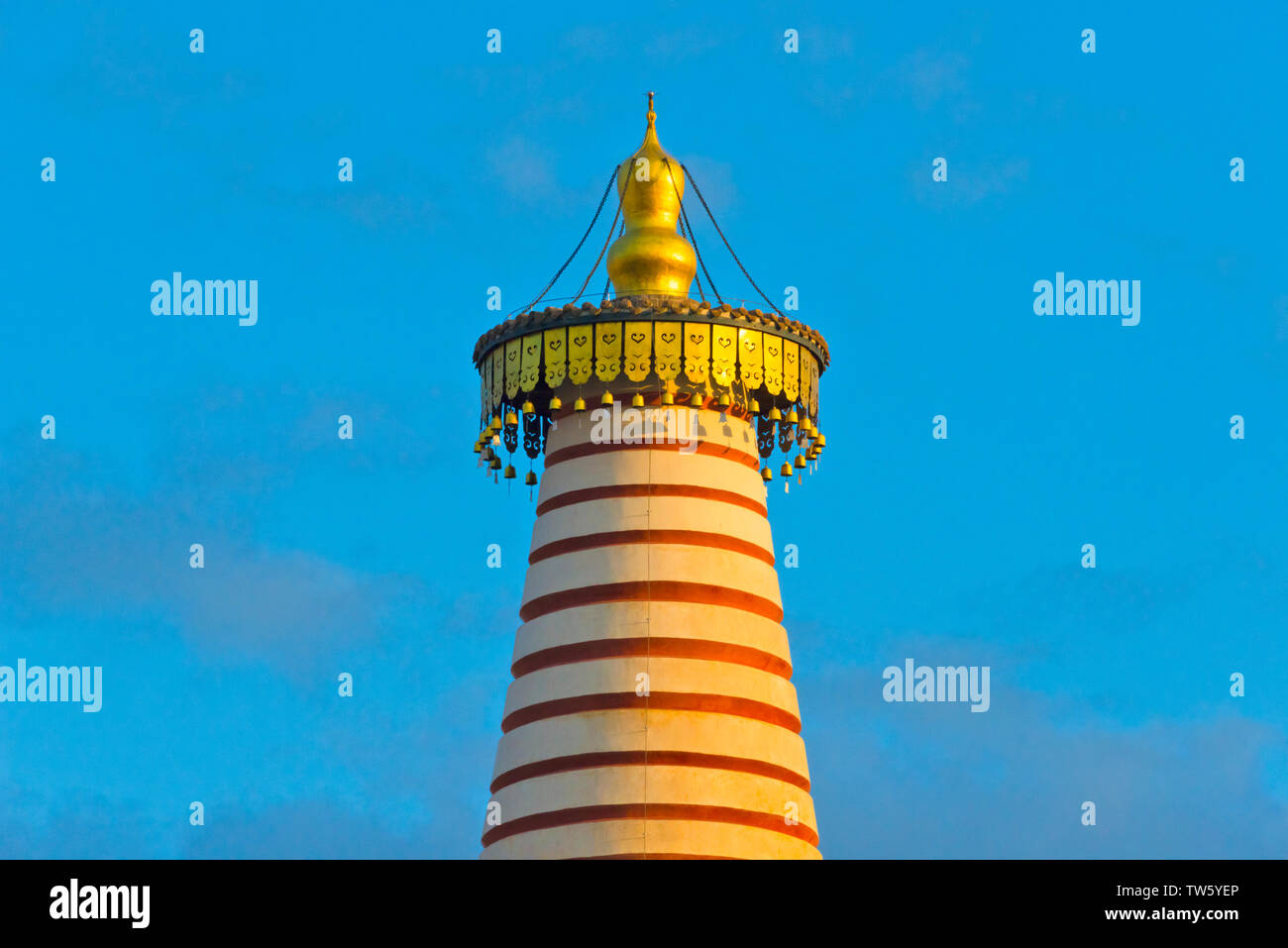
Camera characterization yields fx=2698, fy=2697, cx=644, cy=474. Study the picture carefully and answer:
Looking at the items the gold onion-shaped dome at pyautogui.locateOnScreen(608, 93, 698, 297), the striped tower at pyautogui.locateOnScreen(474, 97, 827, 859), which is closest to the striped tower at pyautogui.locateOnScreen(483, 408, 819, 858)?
the striped tower at pyautogui.locateOnScreen(474, 97, 827, 859)

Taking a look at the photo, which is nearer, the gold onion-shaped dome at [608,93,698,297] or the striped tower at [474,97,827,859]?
the striped tower at [474,97,827,859]

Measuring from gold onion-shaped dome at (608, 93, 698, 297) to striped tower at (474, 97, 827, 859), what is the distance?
0.05 metres

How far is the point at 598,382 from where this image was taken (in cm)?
4778

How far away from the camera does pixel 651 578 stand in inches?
1834

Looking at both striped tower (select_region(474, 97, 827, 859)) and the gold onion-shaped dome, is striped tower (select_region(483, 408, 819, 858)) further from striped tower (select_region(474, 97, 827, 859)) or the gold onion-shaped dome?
the gold onion-shaped dome

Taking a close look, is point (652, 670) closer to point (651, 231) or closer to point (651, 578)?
point (651, 578)

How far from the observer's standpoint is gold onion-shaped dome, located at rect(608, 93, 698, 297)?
49.2m

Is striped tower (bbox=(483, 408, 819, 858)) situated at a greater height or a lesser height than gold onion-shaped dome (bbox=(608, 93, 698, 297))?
lesser

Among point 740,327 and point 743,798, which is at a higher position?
point 740,327
